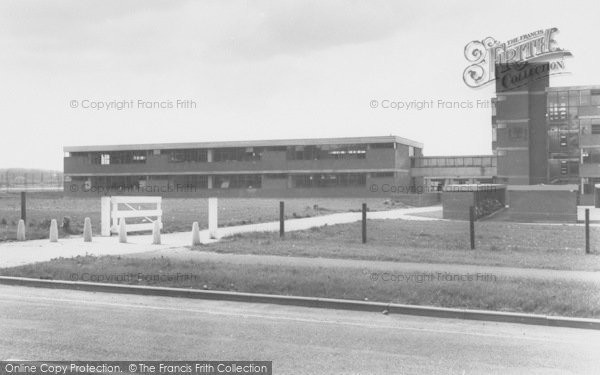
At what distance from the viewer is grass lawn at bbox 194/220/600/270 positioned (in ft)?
43.5

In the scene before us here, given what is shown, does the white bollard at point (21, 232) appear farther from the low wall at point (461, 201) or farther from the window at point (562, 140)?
the window at point (562, 140)

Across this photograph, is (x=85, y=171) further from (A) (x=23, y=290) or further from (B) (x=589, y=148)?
(A) (x=23, y=290)

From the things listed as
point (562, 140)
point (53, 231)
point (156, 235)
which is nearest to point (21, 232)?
point (53, 231)

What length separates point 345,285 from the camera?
997 centimetres

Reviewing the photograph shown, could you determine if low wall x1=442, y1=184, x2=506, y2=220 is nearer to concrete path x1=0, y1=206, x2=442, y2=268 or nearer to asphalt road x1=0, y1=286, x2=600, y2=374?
concrete path x1=0, y1=206, x2=442, y2=268

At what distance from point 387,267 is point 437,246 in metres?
4.57

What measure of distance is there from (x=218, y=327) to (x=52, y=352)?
2073 millimetres

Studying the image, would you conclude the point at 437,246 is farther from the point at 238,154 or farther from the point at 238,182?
the point at 238,154

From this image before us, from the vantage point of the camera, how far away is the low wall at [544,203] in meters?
27.9

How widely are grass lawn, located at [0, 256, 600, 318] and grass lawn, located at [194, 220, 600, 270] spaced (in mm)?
2507

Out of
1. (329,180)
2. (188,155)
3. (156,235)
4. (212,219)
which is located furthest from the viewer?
(188,155)

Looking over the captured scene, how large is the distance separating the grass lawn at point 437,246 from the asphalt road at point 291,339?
5088mm

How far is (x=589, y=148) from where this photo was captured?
49.4 metres

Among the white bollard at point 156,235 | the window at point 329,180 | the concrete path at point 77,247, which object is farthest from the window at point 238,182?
the white bollard at point 156,235
